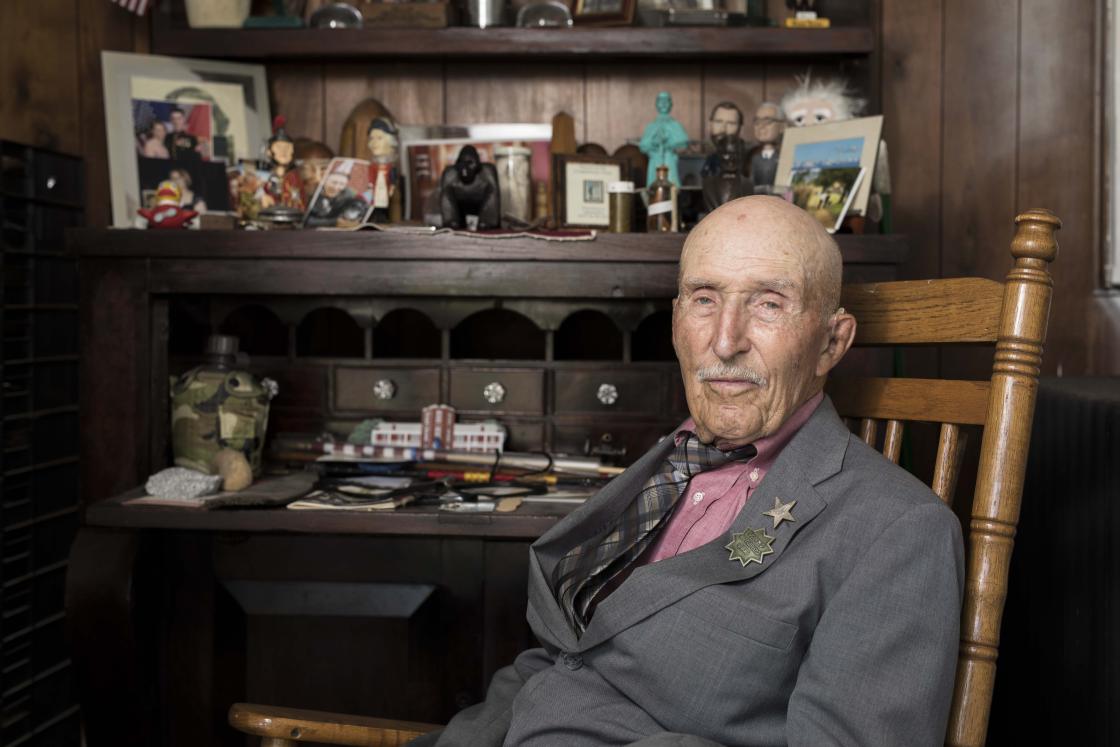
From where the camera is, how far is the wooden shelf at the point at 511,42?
235 centimetres

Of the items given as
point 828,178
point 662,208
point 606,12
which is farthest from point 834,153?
point 606,12

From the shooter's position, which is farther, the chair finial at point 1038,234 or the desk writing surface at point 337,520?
the desk writing surface at point 337,520

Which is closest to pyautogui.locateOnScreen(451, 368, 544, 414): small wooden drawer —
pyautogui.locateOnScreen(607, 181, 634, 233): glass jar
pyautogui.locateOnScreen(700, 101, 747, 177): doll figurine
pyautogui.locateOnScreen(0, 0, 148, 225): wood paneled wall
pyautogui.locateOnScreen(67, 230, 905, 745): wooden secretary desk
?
pyautogui.locateOnScreen(67, 230, 905, 745): wooden secretary desk

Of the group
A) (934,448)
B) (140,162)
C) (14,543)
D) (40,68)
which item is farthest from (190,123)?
(934,448)

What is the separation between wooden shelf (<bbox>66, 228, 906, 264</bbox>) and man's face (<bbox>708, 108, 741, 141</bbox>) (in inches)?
15.8

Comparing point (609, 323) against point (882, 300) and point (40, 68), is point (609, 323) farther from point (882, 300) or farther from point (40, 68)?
point (40, 68)

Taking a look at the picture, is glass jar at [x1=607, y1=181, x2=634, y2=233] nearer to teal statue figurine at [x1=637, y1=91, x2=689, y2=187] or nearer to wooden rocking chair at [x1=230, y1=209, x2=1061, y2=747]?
teal statue figurine at [x1=637, y1=91, x2=689, y2=187]

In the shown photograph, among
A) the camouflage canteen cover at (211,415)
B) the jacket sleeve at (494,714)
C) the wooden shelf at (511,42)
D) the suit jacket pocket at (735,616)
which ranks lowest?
the jacket sleeve at (494,714)

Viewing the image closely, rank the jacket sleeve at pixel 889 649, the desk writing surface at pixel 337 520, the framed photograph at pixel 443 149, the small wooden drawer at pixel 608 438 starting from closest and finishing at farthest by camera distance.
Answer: the jacket sleeve at pixel 889 649
the desk writing surface at pixel 337 520
the small wooden drawer at pixel 608 438
the framed photograph at pixel 443 149

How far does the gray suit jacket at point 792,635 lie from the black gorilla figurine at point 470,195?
1.08m

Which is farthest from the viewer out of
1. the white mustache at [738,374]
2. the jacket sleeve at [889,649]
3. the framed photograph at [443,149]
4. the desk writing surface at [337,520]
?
the framed photograph at [443,149]

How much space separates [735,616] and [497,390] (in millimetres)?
1229

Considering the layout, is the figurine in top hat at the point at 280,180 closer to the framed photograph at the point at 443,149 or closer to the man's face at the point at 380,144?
the man's face at the point at 380,144

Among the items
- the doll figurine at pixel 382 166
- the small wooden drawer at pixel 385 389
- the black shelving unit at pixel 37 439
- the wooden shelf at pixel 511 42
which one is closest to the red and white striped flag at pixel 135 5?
the wooden shelf at pixel 511 42
